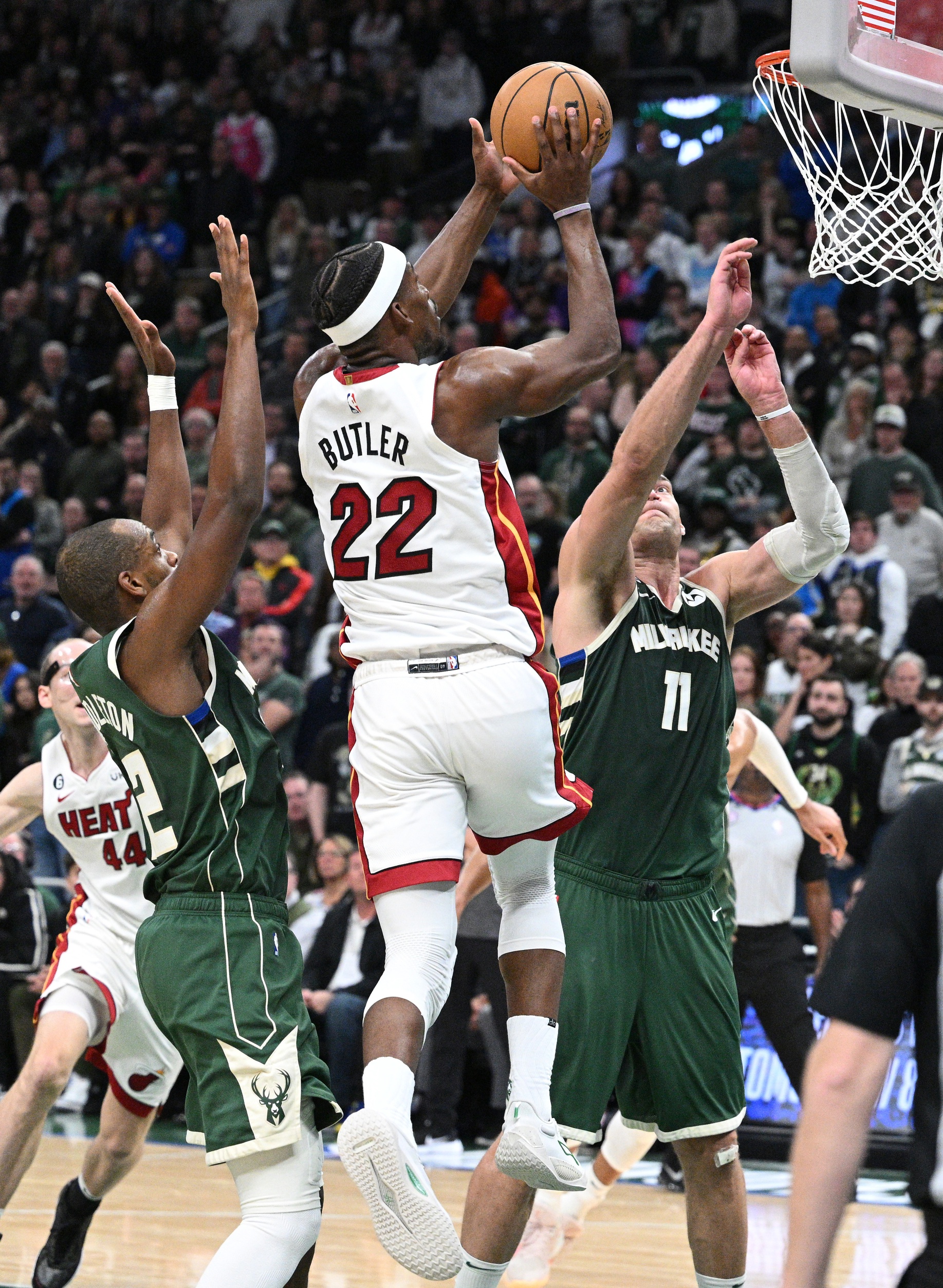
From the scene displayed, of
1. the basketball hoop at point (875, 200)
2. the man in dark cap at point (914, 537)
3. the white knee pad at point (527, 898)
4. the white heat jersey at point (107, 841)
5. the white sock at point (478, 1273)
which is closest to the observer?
the white knee pad at point (527, 898)

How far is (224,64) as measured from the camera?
70.3 feet

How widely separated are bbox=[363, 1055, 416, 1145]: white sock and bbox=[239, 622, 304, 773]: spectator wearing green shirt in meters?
8.68

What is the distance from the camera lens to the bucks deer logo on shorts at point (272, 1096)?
4516 mm

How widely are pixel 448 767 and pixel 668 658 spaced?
1267 millimetres

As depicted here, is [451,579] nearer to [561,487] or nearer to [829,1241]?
[829,1241]

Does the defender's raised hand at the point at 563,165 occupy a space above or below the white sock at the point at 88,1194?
above

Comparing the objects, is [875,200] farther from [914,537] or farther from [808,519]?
[914,537]

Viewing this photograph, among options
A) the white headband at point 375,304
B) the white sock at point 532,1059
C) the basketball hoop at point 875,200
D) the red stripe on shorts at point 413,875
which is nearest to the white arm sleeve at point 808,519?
the basketball hoop at point 875,200

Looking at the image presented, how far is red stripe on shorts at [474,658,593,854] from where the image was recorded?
4.76 meters

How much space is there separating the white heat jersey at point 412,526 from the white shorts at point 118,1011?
271cm

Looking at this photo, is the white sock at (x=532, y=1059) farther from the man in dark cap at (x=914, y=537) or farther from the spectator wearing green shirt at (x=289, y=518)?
the spectator wearing green shirt at (x=289, y=518)

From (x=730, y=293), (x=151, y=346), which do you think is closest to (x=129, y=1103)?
(x=151, y=346)

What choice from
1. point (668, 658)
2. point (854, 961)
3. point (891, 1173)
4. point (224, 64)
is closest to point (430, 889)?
point (668, 658)

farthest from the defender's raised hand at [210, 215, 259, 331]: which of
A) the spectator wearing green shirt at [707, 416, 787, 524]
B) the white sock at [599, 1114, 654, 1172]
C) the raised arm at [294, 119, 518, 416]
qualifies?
the spectator wearing green shirt at [707, 416, 787, 524]
